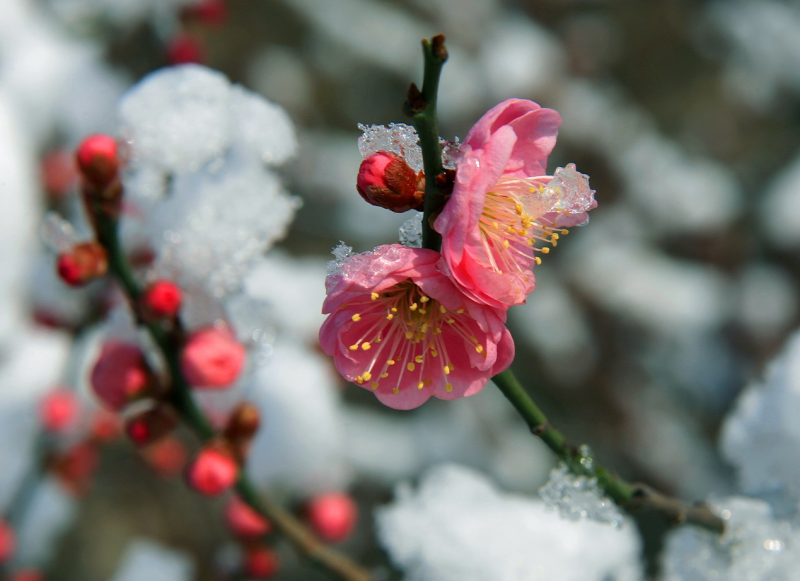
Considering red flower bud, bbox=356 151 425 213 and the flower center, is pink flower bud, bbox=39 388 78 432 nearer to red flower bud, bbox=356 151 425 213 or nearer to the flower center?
the flower center

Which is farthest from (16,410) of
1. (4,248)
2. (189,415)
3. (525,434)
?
(525,434)

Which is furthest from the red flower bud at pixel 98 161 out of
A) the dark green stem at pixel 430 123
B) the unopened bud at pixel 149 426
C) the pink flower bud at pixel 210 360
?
the dark green stem at pixel 430 123

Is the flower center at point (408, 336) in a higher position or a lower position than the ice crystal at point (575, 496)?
higher

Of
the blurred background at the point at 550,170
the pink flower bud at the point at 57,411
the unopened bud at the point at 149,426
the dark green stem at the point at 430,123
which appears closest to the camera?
the dark green stem at the point at 430,123

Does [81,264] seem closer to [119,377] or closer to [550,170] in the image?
[119,377]

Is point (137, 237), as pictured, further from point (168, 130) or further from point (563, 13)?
point (563, 13)

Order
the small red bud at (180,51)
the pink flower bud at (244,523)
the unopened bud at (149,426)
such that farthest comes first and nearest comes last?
the small red bud at (180,51) < the pink flower bud at (244,523) < the unopened bud at (149,426)

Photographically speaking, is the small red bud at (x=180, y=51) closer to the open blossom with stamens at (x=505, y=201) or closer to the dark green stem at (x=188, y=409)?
the dark green stem at (x=188, y=409)
